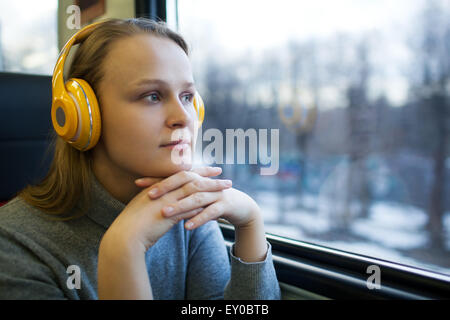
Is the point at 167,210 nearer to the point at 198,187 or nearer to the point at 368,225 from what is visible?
the point at 198,187

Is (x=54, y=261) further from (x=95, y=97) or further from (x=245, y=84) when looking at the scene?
(x=245, y=84)

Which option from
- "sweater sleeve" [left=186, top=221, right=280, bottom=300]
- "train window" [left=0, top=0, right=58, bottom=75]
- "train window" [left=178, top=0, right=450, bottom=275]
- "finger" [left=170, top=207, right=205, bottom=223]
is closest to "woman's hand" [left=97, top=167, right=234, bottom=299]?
"finger" [left=170, top=207, right=205, bottom=223]

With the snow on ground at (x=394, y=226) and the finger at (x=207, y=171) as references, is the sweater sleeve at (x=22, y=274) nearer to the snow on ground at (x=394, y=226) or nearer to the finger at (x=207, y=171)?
the finger at (x=207, y=171)

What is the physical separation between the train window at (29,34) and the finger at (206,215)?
177cm

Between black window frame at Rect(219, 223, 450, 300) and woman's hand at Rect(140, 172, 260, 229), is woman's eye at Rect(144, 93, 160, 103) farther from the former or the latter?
black window frame at Rect(219, 223, 450, 300)

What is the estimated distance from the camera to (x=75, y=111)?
2.40 ft

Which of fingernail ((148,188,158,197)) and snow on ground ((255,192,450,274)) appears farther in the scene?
snow on ground ((255,192,450,274))

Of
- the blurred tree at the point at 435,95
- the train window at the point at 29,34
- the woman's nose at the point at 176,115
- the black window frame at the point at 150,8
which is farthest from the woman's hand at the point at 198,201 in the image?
the train window at the point at 29,34

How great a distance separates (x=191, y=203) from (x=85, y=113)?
1.01 ft

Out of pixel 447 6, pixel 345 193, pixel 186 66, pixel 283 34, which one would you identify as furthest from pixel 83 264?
pixel 447 6

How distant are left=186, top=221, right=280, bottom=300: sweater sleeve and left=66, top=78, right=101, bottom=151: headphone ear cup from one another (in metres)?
0.46

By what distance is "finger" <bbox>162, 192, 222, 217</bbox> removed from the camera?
2.30 feet

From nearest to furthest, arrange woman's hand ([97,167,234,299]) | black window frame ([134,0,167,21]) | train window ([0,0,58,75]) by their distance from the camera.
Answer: woman's hand ([97,167,234,299]) → black window frame ([134,0,167,21]) → train window ([0,0,58,75])

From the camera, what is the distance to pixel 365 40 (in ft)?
3.52
